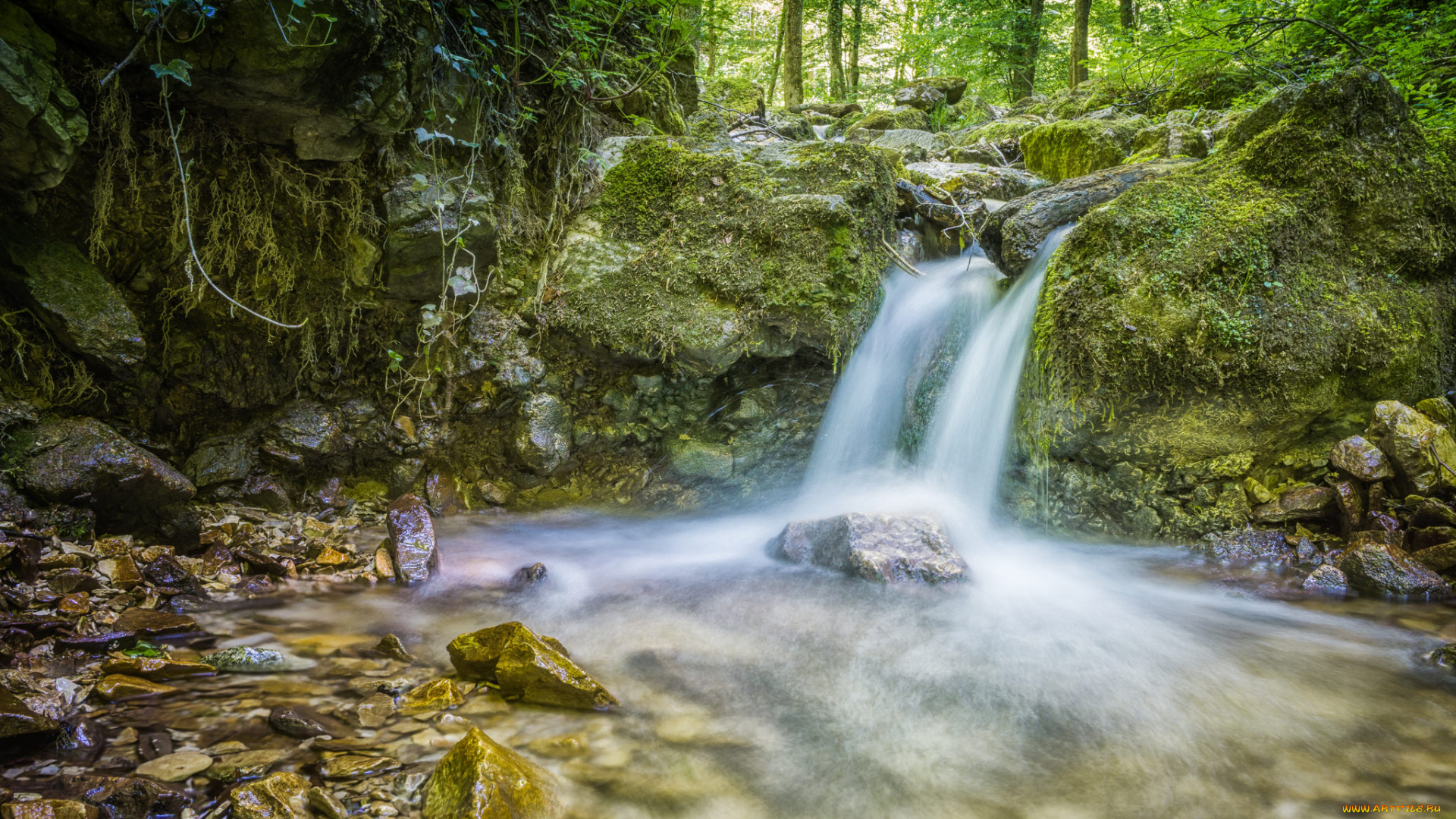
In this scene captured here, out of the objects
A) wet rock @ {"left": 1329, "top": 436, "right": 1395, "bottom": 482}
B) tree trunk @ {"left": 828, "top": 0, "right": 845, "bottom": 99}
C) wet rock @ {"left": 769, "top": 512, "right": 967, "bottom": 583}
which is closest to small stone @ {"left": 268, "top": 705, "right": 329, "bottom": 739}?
wet rock @ {"left": 769, "top": 512, "right": 967, "bottom": 583}

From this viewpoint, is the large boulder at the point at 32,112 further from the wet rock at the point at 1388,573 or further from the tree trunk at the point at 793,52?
the tree trunk at the point at 793,52

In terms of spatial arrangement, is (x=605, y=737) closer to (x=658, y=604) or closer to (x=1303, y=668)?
(x=658, y=604)

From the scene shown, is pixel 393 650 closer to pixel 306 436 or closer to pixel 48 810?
pixel 48 810

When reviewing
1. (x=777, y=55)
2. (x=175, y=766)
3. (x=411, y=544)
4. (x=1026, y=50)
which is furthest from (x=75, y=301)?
(x=1026, y=50)

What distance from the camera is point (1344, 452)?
3930 mm

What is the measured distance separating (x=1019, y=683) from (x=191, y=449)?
16.5 ft

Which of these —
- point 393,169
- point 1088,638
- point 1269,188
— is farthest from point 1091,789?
point 393,169

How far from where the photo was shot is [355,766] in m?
1.81

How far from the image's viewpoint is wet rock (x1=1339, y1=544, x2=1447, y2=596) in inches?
132

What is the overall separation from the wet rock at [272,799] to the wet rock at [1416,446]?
5628 millimetres

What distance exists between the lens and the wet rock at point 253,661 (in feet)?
7.55

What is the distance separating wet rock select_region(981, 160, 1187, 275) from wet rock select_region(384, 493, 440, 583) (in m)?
→ 4.76

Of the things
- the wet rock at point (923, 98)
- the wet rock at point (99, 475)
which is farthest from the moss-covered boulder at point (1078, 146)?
the wet rock at point (99, 475)

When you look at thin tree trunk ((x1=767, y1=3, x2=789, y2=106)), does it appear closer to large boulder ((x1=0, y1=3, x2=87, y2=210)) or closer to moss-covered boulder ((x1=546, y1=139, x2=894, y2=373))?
moss-covered boulder ((x1=546, y1=139, x2=894, y2=373))
